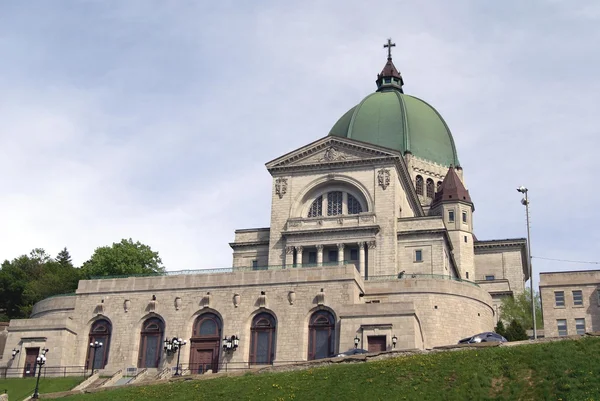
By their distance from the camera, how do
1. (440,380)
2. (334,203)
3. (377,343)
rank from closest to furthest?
1. (440,380)
2. (377,343)
3. (334,203)

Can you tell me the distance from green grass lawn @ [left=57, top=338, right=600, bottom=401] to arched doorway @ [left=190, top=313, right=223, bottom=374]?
1537 cm

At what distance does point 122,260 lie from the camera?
87375 mm

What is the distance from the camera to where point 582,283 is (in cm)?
7369

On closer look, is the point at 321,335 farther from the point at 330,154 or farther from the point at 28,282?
the point at 28,282

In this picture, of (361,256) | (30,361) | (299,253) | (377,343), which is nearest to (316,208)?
(299,253)

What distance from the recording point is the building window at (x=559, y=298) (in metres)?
73.8

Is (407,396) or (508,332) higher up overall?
Answer: (508,332)

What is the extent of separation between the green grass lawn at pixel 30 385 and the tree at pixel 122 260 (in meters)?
26.7

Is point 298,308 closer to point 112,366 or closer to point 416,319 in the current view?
point 416,319

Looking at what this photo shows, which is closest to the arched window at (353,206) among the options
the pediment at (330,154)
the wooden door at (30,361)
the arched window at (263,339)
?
the pediment at (330,154)

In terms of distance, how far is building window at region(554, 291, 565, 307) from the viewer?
242 feet

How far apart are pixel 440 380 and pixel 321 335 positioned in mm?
21210

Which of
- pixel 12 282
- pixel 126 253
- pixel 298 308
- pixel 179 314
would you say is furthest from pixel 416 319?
pixel 12 282

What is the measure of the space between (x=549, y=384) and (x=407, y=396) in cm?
626
